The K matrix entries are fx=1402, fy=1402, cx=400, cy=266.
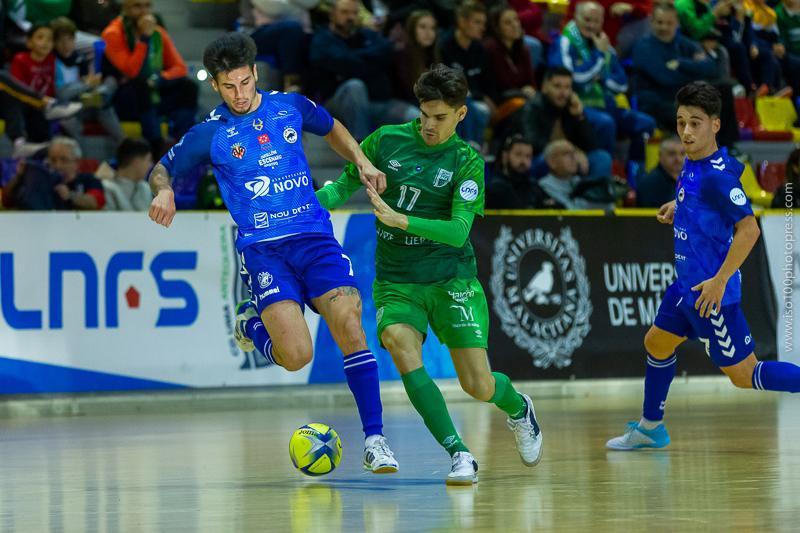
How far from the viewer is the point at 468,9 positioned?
1543 cm

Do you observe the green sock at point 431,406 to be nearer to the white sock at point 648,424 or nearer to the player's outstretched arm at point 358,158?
the player's outstretched arm at point 358,158

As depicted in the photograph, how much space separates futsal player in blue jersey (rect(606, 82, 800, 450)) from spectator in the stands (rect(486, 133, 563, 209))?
17.2 ft

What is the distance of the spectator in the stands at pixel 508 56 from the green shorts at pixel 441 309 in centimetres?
860

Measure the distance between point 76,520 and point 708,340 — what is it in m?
3.96

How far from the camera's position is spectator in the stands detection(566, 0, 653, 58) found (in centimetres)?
1809

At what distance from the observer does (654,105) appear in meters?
17.2

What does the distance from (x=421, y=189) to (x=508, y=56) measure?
8.90 m

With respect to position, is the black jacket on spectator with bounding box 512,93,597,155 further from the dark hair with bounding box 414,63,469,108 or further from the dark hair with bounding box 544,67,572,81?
the dark hair with bounding box 414,63,469,108

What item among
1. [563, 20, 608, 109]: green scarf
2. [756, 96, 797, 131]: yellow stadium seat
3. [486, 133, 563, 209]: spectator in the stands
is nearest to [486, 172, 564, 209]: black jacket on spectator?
[486, 133, 563, 209]: spectator in the stands

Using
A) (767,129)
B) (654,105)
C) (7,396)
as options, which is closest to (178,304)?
(7,396)

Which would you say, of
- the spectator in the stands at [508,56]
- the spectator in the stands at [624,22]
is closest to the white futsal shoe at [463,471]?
the spectator in the stands at [508,56]

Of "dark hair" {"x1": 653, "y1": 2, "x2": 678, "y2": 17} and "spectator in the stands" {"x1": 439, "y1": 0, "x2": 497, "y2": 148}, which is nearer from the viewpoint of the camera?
"spectator in the stands" {"x1": 439, "y1": 0, "x2": 497, "y2": 148}

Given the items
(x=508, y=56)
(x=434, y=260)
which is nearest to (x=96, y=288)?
(x=434, y=260)

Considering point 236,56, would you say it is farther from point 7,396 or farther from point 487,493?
point 7,396
